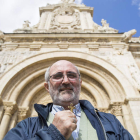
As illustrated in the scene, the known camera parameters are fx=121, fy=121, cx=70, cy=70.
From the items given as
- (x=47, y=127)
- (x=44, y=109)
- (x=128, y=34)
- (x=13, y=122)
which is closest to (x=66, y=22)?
(x=128, y=34)

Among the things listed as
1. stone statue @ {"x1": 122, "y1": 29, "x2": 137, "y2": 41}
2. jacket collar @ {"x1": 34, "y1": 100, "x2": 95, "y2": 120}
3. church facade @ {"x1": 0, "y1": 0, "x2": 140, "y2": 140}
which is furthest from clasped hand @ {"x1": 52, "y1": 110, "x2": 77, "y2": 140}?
stone statue @ {"x1": 122, "y1": 29, "x2": 137, "y2": 41}

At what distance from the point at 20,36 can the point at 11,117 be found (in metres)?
4.15

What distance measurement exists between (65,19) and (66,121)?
9.49 m

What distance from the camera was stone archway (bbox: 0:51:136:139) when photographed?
4496mm

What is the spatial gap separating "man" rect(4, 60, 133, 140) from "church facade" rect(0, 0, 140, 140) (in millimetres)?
2838

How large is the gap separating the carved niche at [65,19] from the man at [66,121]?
7412mm

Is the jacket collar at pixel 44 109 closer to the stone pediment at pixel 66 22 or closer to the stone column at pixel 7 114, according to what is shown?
the stone column at pixel 7 114

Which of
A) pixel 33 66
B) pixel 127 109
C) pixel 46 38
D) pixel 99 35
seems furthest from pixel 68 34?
pixel 127 109

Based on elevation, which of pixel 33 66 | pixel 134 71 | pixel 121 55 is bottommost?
pixel 134 71

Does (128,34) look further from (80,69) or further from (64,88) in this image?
(64,88)

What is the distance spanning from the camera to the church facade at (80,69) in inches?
170

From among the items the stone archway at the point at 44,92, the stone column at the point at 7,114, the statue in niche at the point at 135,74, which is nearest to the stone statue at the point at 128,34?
the statue in niche at the point at 135,74

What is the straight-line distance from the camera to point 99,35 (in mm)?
6434

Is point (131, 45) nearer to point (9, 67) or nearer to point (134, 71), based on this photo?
point (134, 71)
